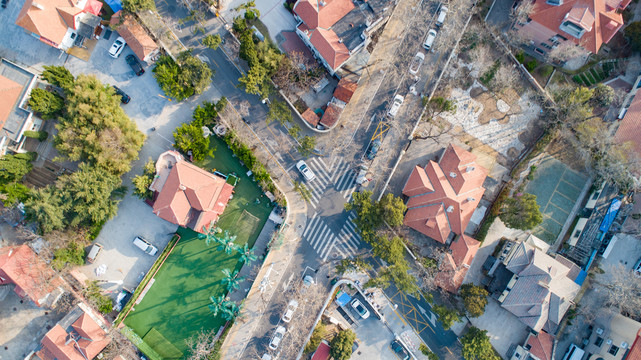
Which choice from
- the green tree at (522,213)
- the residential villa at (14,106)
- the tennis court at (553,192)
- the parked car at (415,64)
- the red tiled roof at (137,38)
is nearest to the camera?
the green tree at (522,213)

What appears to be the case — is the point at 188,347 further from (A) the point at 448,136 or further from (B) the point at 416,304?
(A) the point at 448,136

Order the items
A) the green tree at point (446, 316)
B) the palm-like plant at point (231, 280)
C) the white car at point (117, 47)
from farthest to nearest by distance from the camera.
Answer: the white car at point (117, 47) → the palm-like plant at point (231, 280) → the green tree at point (446, 316)

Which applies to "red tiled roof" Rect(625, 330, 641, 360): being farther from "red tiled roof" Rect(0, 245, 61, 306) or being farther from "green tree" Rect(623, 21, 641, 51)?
"red tiled roof" Rect(0, 245, 61, 306)

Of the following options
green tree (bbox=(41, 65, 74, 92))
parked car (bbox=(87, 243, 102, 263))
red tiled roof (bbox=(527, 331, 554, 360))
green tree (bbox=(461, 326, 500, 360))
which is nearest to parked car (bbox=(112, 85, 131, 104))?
green tree (bbox=(41, 65, 74, 92))

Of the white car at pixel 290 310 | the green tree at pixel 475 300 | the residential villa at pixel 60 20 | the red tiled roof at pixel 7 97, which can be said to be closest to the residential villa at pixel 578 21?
the green tree at pixel 475 300

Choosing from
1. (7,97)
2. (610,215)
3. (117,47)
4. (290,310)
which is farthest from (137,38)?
(610,215)

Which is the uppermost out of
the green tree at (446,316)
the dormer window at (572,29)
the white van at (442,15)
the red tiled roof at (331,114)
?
the dormer window at (572,29)

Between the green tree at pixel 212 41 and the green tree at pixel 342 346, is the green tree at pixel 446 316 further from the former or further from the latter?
the green tree at pixel 212 41

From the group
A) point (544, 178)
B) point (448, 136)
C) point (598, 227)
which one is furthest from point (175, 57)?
point (598, 227)
